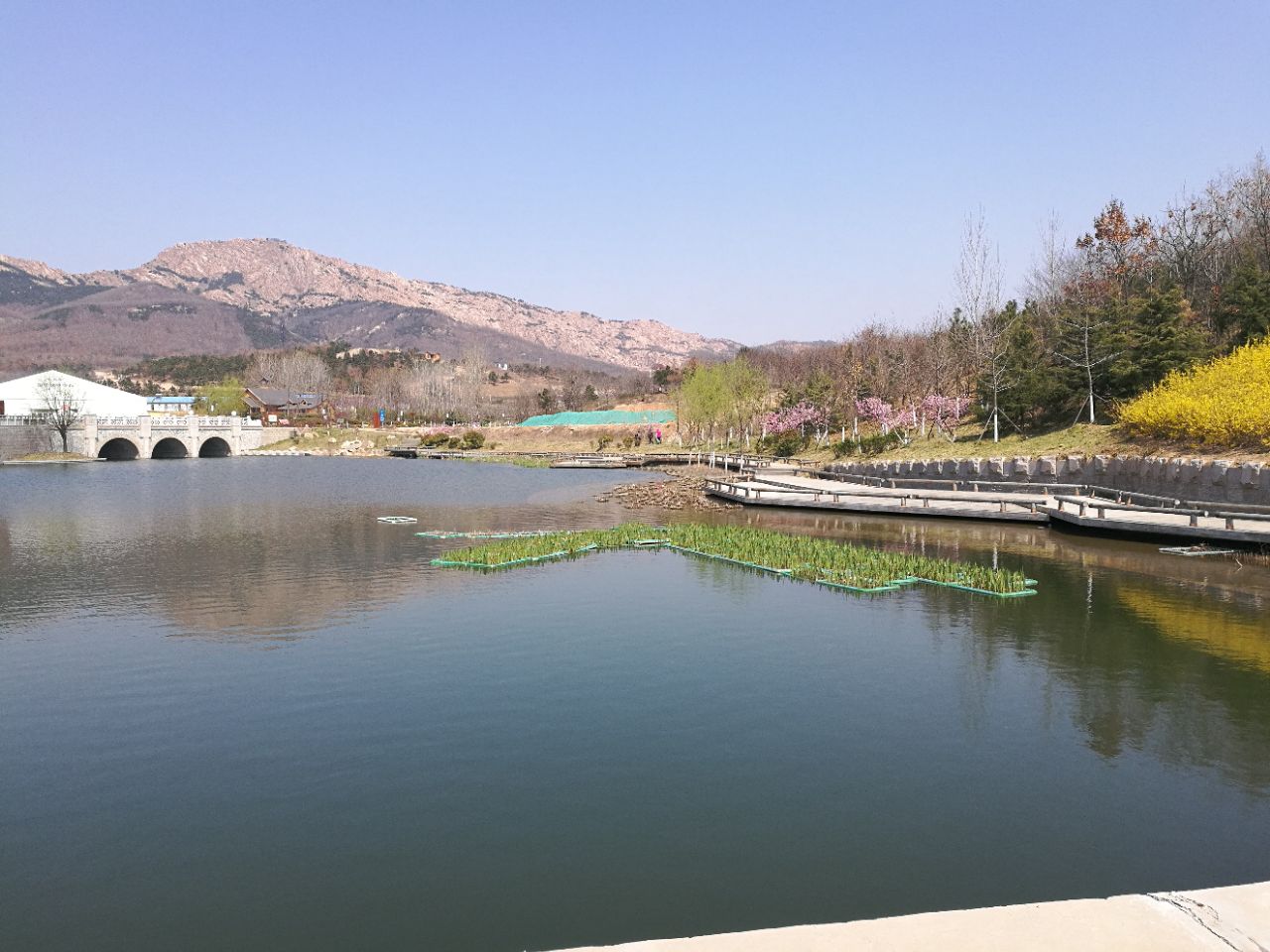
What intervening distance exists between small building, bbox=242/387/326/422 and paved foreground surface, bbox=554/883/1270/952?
511ft

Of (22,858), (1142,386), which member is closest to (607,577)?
(22,858)

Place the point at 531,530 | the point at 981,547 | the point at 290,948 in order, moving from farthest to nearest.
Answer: the point at 531,530 → the point at 981,547 → the point at 290,948

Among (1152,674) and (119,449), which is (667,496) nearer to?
(1152,674)

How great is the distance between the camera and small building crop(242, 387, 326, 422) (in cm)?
15550

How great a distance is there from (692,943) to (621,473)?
70.7 metres

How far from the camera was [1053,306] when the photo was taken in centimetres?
7006

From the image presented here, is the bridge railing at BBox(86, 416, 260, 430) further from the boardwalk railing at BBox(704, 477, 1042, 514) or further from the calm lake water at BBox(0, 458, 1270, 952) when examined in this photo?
the calm lake water at BBox(0, 458, 1270, 952)

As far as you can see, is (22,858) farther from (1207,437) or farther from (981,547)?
(1207,437)

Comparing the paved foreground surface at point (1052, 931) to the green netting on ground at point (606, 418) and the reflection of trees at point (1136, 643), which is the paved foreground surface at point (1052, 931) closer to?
the reflection of trees at point (1136, 643)

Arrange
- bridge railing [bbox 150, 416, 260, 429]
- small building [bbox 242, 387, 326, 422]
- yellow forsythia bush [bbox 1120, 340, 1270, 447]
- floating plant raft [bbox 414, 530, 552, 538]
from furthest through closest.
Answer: small building [bbox 242, 387, 326, 422]
bridge railing [bbox 150, 416, 260, 429]
floating plant raft [bbox 414, 530, 552, 538]
yellow forsythia bush [bbox 1120, 340, 1270, 447]

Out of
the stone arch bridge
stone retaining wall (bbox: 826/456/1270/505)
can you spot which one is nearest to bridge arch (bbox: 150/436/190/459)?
the stone arch bridge

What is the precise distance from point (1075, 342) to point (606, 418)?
274ft

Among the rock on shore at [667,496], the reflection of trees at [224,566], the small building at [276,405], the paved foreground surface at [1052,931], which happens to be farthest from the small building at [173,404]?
the paved foreground surface at [1052,931]

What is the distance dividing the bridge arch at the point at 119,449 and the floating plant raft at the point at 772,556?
97.0 m
